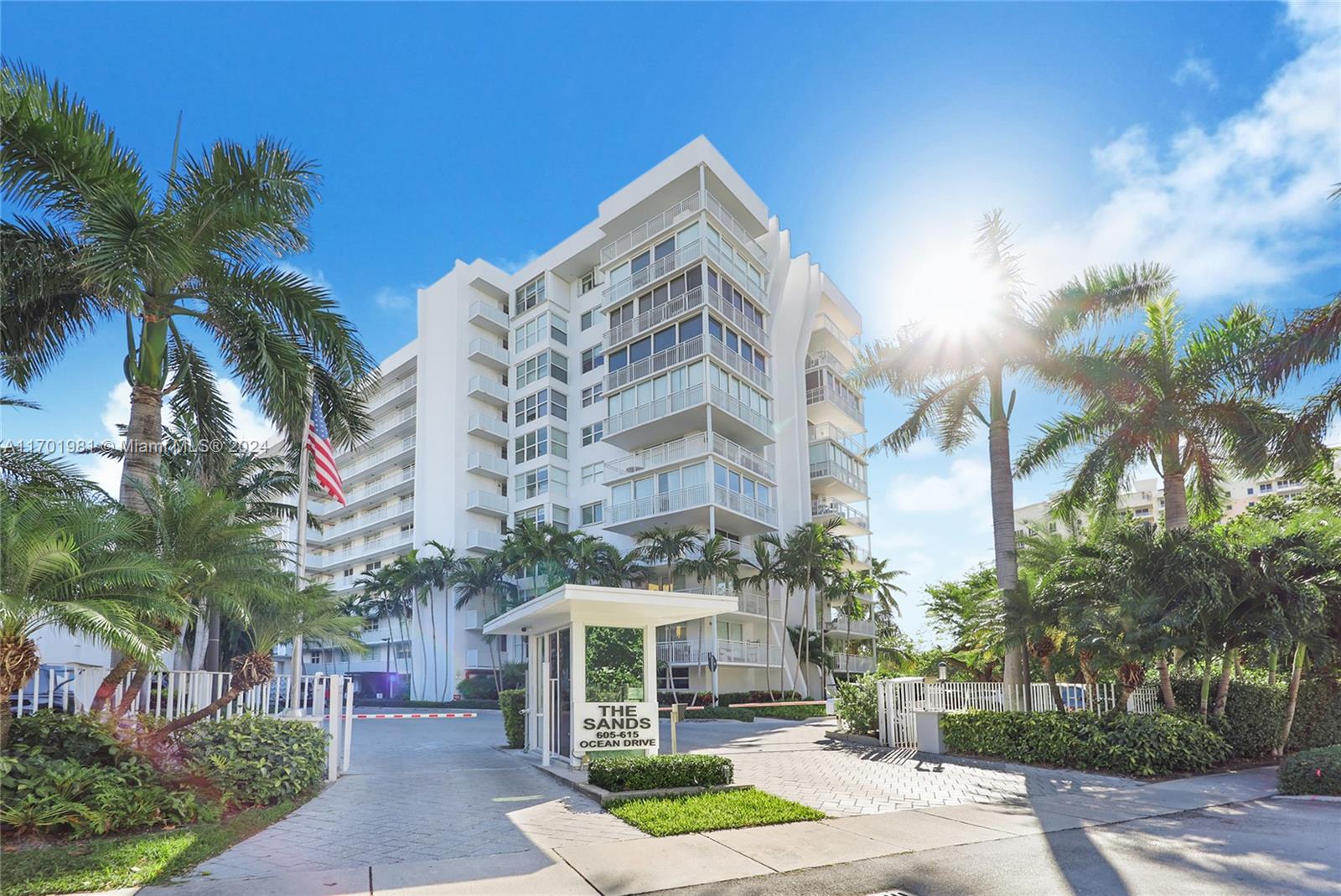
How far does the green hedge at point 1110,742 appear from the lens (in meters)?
14.1

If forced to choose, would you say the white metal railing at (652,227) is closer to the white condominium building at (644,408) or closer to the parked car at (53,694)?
the white condominium building at (644,408)

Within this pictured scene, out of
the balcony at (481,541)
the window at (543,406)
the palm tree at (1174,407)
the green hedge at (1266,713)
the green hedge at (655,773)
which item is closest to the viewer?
the green hedge at (655,773)

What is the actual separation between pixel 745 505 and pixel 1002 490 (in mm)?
21406

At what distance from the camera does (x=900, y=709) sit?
18.7 m

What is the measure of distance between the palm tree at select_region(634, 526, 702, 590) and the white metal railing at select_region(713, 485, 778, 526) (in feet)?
6.86

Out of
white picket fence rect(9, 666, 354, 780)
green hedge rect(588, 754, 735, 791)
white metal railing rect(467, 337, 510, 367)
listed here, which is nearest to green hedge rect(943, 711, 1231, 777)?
green hedge rect(588, 754, 735, 791)

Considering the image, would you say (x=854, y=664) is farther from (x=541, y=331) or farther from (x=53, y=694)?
(x=53, y=694)

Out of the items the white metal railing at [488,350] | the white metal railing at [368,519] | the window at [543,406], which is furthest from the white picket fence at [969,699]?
the white metal railing at [368,519]

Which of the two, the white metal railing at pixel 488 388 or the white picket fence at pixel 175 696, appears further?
the white metal railing at pixel 488 388

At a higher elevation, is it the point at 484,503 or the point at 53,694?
the point at 484,503

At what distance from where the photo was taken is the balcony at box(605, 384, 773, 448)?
3969 cm

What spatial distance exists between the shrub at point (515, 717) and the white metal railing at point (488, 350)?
34989 millimetres

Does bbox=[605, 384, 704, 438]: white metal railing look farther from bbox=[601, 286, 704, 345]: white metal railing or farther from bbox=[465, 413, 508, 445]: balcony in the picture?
bbox=[465, 413, 508, 445]: balcony

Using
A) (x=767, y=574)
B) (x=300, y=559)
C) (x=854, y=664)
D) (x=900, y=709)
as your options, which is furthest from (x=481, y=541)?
(x=300, y=559)
